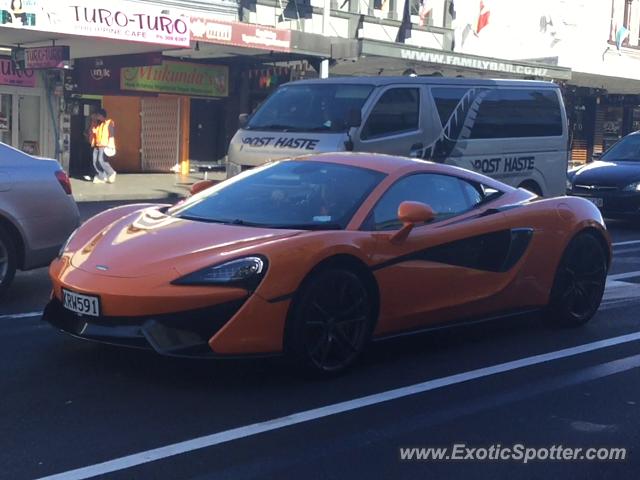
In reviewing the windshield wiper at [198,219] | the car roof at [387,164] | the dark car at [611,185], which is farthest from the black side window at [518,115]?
the windshield wiper at [198,219]

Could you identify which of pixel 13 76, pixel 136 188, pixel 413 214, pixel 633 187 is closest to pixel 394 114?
pixel 633 187

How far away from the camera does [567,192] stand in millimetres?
16031

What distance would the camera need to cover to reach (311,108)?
1288 cm

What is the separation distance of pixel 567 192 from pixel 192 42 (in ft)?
31.7

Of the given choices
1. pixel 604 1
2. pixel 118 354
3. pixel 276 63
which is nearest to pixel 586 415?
pixel 118 354

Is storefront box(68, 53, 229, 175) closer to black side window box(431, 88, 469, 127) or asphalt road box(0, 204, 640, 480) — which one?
black side window box(431, 88, 469, 127)

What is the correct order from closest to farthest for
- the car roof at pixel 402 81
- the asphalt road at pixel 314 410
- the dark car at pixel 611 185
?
1. the asphalt road at pixel 314 410
2. the car roof at pixel 402 81
3. the dark car at pixel 611 185

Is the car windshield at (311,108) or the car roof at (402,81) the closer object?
the car windshield at (311,108)

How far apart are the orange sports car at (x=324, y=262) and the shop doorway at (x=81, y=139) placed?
18.2m

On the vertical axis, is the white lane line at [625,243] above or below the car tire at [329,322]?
below

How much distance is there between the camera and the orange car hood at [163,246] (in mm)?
5766

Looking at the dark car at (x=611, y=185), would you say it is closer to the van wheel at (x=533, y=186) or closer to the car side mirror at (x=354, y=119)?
the van wheel at (x=533, y=186)

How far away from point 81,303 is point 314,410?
1.47m

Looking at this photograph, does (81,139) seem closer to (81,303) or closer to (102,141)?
(102,141)
